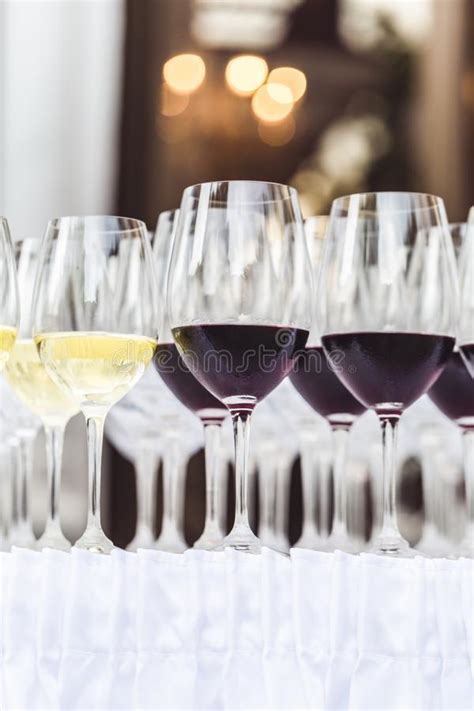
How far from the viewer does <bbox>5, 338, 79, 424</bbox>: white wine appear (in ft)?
3.08

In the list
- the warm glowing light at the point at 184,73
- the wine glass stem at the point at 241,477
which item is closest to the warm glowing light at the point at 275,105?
the warm glowing light at the point at 184,73

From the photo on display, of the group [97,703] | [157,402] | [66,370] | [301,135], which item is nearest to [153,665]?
[97,703]

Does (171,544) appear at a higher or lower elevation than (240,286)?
lower

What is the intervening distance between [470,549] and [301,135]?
8.37 feet

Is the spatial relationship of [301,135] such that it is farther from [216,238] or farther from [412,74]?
[216,238]

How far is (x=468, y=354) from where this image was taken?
34.1 inches

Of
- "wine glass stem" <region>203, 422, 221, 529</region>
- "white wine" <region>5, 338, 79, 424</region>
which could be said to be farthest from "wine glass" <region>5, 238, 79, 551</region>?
"wine glass stem" <region>203, 422, 221, 529</region>

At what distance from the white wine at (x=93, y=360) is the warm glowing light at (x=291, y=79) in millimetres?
2603

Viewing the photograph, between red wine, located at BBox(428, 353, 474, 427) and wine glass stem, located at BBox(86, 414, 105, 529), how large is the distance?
0.32 meters

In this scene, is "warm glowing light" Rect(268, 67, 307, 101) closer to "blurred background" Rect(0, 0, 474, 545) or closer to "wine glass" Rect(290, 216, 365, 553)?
"blurred background" Rect(0, 0, 474, 545)

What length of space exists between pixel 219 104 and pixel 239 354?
2.62 m

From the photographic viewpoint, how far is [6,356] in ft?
2.64

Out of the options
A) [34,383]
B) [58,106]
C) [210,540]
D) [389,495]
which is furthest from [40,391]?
[58,106]

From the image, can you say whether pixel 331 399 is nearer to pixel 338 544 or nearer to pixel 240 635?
pixel 338 544
